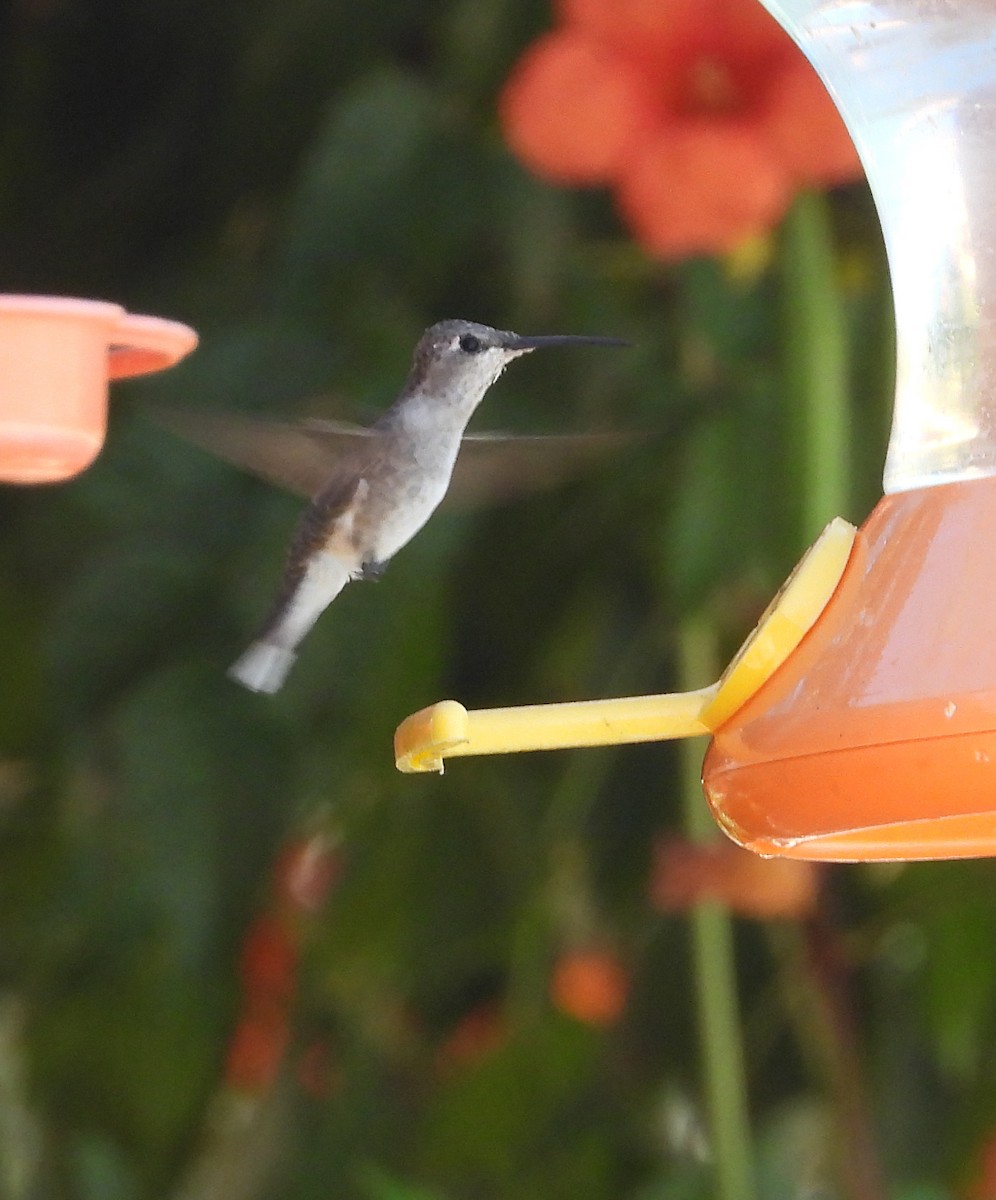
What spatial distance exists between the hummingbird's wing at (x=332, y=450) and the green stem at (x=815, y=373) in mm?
218

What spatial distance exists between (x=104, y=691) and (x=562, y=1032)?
2.15 feet

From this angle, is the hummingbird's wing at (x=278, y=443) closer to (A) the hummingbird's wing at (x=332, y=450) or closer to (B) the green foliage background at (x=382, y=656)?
(A) the hummingbird's wing at (x=332, y=450)

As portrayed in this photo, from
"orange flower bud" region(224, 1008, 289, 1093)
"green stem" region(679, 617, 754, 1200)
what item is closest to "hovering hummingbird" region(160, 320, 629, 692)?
"green stem" region(679, 617, 754, 1200)

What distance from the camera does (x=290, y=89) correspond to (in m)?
2.26

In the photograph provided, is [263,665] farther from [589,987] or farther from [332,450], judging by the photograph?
[589,987]

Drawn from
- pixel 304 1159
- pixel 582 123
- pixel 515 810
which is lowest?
pixel 304 1159

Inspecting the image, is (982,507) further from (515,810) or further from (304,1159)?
(304,1159)

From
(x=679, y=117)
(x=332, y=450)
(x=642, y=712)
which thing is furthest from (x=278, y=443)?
(x=679, y=117)

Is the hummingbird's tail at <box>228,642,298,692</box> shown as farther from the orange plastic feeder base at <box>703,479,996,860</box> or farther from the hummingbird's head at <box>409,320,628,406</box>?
the orange plastic feeder base at <box>703,479,996,860</box>

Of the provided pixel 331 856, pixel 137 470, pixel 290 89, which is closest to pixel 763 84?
pixel 290 89

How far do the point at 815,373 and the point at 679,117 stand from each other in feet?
1.50

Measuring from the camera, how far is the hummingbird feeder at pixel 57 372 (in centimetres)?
112

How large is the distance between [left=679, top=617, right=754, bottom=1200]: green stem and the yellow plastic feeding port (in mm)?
840

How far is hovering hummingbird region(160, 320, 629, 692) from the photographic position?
1.58 meters
